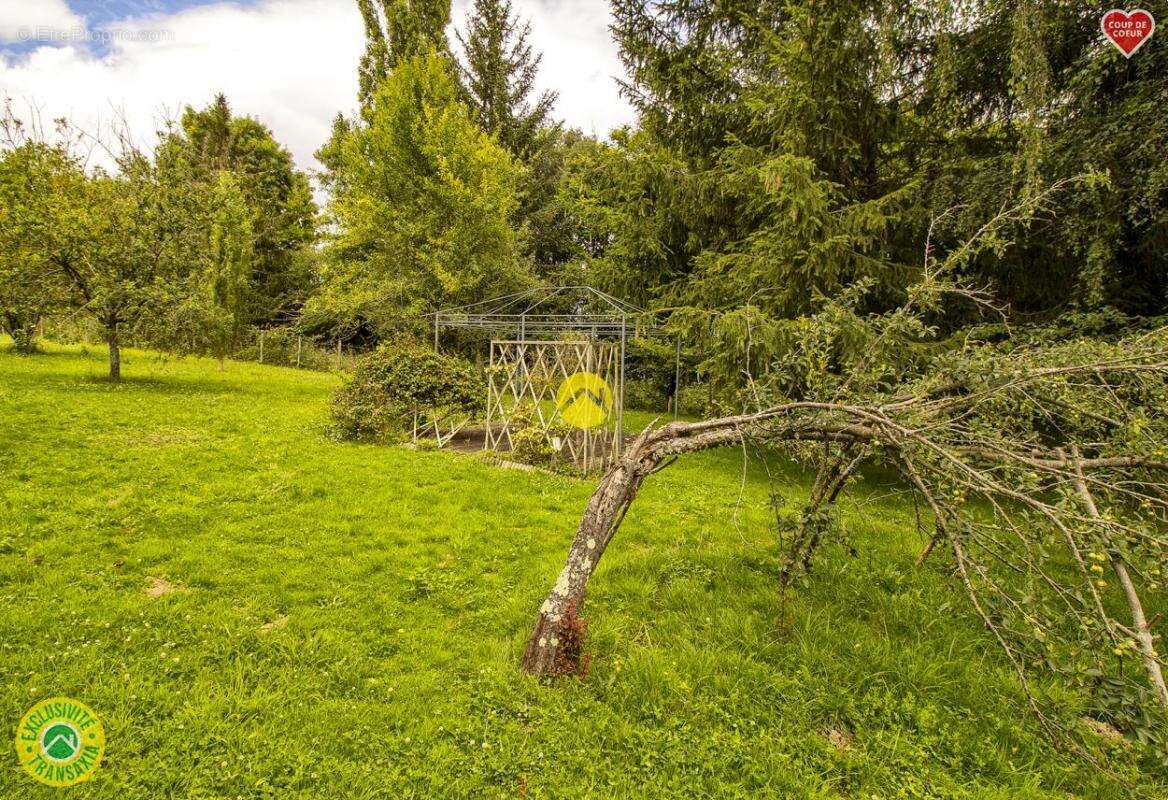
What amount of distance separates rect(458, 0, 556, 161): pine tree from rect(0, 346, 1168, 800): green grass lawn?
17.1 meters

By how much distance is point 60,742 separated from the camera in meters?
2.17

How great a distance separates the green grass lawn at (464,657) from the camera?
221 cm

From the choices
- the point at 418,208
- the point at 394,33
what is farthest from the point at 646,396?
the point at 394,33

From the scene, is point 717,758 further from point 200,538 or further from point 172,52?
point 172,52

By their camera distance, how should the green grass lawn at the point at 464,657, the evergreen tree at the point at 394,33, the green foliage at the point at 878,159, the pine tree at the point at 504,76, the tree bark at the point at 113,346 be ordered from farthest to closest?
the pine tree at the point at 504,76 → the evergreen tree at the point at 394,33 → the tree bark at the point at 113,346 → the green foliage at the point at 878,159 → the green grass lawn at the point at 464,657

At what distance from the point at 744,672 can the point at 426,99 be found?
55.2ft

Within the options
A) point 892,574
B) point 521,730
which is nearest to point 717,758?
point 521,730

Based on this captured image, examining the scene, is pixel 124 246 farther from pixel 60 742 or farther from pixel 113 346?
pixel 60 742

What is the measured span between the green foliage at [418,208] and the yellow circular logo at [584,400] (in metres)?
7.91

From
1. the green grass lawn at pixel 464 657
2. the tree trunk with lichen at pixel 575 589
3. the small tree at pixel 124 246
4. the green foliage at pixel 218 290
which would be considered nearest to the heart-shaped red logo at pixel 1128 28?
the green grass lawn at pixel 464 657

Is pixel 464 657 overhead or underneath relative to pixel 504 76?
underneath

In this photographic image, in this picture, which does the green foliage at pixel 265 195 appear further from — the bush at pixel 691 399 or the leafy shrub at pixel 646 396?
the bush at pixel 691 399

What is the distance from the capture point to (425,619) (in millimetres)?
3344

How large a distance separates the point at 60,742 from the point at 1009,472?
449 centimetres
